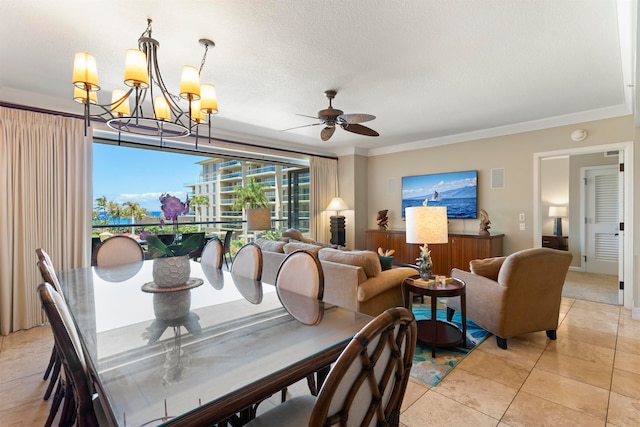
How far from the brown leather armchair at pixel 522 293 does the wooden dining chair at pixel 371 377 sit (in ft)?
7.00

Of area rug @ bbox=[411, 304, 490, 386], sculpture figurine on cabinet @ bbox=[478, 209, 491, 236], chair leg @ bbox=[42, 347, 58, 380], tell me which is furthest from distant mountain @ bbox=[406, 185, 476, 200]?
chair leg @ bbox=[42, 347, 58, 380]

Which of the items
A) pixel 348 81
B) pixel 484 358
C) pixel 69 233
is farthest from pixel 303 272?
pixel 69 233

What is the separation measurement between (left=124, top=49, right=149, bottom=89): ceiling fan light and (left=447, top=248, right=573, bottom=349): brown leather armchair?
300 cm

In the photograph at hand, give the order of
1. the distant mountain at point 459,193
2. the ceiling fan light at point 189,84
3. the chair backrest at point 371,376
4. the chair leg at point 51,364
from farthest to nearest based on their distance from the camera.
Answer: the distant mountain at point 459,193 → the chair leg at point 51,364 → the ceiling fan light at point 189,84 → the chair backrest at point 371,376

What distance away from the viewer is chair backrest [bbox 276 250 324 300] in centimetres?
192

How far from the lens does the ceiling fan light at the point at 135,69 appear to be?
5.74ft

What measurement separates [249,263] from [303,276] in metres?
0.71

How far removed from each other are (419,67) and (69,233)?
13.4 feet

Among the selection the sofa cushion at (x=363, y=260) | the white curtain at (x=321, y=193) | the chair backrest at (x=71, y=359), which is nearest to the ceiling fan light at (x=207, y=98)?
the chair backrest at (x=71, y=359)

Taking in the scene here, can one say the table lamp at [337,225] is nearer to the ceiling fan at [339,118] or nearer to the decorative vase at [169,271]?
the ceiling fan at [339,118]

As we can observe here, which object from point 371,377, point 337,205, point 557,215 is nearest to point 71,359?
point 371,377

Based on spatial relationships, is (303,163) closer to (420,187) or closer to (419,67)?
(420,187)

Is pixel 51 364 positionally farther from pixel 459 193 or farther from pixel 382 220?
pixel 459 193

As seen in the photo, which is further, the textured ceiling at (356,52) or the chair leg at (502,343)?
the chair leg at (502,343)
